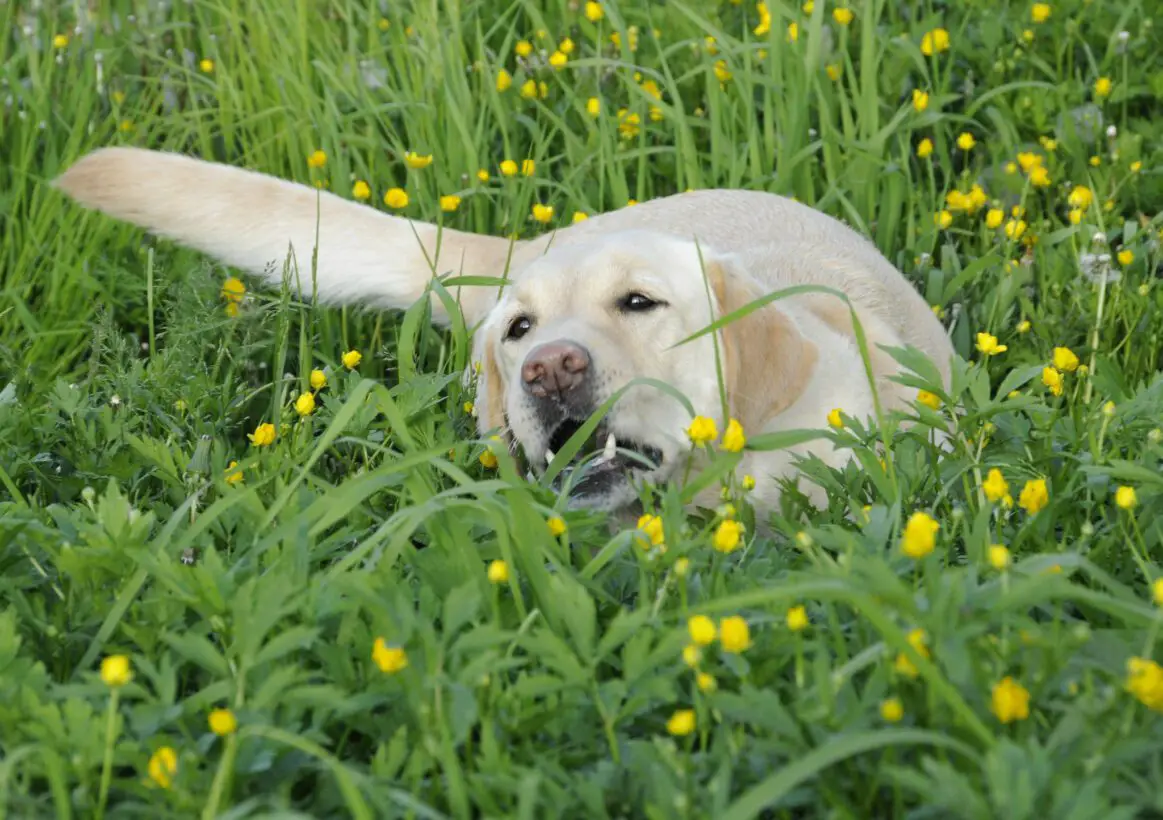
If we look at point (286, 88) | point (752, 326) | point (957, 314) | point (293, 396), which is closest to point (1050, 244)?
point (957, 314)

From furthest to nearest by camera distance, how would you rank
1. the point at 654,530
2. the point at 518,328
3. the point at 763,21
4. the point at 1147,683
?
the point at 763,21 → the point at 518,328 → the point at 654,530 → the point at 1147,683

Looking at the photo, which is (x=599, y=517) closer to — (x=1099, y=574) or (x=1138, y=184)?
(x=1099, y=574)

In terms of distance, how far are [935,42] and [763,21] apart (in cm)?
55

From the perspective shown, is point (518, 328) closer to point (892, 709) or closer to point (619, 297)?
point (619, 297)

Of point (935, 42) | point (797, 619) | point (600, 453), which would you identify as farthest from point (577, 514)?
point (935, 42)

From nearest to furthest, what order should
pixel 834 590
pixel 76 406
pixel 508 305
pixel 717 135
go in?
pixel 834 590
pixel 76 406
pixel 508 305
pixel 717 135

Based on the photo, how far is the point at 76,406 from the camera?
2.68m

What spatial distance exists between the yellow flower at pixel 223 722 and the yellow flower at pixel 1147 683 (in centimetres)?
96

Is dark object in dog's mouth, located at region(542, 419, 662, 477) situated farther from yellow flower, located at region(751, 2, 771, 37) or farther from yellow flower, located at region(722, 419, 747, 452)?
yellow flower, located at region(751, 2, 771, 37)

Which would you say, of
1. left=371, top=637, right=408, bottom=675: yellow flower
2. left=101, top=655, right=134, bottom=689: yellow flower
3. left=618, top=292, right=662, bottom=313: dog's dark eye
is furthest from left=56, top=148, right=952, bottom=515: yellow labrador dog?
left=101, top=655, right=134, bottom=689: yellow flower

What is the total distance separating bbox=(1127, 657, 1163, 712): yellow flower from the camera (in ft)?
4.78

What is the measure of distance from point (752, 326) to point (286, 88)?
2.17 metres

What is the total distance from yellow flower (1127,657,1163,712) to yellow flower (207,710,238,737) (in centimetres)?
96

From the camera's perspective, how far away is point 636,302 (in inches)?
112
